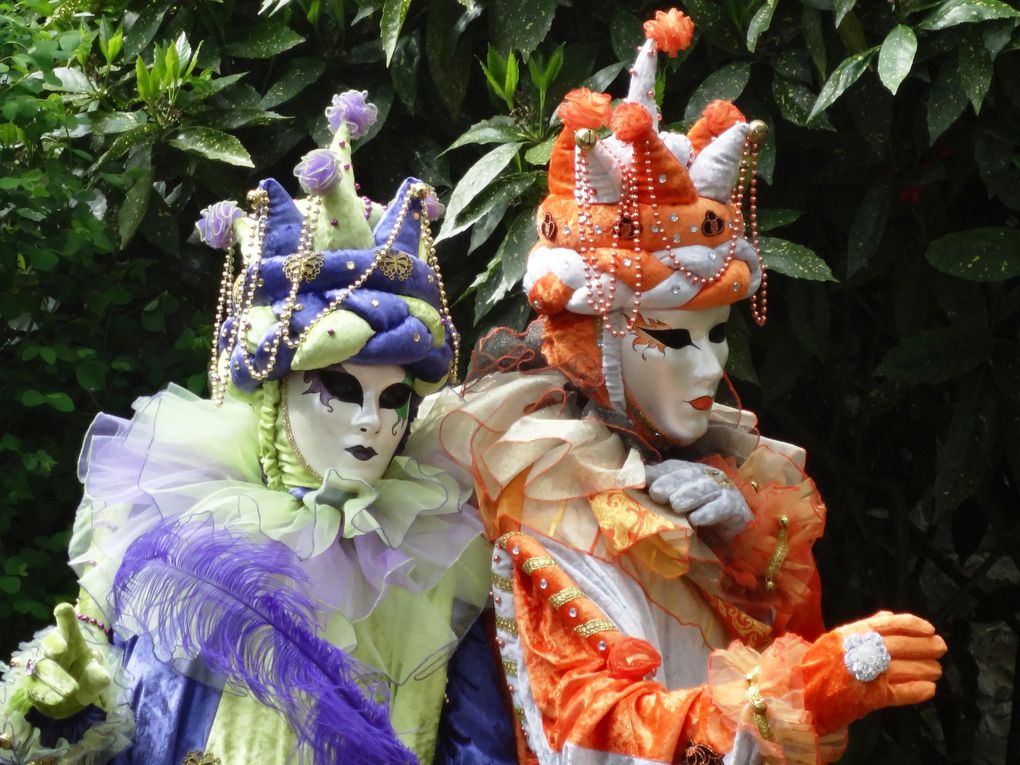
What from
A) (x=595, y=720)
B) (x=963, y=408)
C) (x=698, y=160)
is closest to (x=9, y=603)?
(x=595, y=720)

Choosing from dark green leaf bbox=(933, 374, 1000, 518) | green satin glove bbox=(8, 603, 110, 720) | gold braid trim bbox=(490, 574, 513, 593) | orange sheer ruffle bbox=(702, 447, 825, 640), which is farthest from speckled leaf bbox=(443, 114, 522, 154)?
green satin glove bbox=(8, 603, 110, 720)

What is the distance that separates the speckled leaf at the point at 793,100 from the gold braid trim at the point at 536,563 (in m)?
0.97

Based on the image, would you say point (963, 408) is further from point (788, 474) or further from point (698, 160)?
point (698, 160)

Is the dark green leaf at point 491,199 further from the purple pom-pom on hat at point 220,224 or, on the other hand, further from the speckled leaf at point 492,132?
the purple pom-pom on hat at point 220,224

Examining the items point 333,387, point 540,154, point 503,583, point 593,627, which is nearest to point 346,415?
point 333,387

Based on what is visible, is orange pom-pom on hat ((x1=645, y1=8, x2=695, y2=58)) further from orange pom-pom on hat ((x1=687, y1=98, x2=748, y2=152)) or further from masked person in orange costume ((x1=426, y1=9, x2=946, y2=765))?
orange pom-pom on hat ((x1=687, y1=98, x2=748, y2=152))

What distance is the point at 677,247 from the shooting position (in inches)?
94.3

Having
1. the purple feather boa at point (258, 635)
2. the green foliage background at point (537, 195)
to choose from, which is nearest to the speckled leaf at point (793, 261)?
the green foliage background at point (537, 195)

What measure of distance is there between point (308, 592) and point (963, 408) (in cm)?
132

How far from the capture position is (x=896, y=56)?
8.83ft

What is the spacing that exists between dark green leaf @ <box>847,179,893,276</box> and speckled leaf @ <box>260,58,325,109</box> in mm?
1073

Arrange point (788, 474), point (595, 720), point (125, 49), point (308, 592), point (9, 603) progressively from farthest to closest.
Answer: point (125, 49) → point (9, 603) → point (788, 474) → point (308, 592) → point (595, 720)

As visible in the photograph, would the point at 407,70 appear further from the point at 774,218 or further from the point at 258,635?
the point at 258,635

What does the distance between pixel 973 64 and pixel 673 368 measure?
2.65 feet
